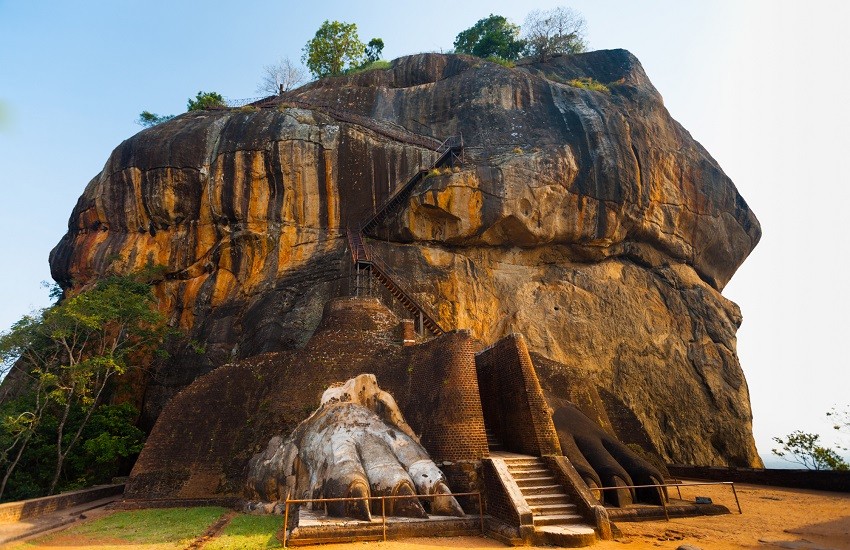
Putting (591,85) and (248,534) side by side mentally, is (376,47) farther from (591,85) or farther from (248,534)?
(248,534)

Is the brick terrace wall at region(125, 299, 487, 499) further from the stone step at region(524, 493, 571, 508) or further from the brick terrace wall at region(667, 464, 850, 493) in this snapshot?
the brick terrace wall at region(667, 464, 850, 493)

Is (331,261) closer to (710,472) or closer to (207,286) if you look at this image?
(207,286)

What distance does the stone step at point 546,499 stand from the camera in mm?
9555

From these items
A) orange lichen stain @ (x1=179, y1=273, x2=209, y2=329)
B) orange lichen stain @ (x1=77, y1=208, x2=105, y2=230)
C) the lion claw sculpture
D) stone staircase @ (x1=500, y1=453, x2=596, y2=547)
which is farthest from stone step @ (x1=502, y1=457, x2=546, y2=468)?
orange lichen stain @ (x1=77, y1=208, x2=105, y2=230)

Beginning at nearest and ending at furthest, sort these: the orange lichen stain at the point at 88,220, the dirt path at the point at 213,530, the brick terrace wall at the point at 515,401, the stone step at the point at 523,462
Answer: the dirt path at the point at 213,530, the stone step at the point at 523,462, the brick terrace wall at the point at 515,401, the orange lichen stain at the point at 88,220

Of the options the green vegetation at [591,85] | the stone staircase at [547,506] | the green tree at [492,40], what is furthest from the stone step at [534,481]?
the green tree at [492,40]

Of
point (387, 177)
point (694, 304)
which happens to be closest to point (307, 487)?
point (387, 177)

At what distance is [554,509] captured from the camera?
9422 mm

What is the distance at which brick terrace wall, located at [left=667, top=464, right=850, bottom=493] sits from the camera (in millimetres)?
14641

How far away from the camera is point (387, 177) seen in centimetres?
2469

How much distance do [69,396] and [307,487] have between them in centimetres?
1063

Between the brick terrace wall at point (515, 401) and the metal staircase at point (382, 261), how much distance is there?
5.96 m

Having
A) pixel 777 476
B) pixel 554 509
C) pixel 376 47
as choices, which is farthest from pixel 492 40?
pixel 554 509

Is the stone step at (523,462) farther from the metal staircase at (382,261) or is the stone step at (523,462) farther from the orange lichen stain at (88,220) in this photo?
the orange lichen stain at (88,220)
